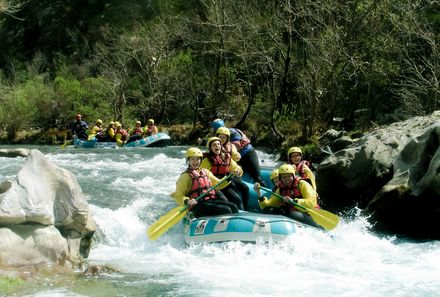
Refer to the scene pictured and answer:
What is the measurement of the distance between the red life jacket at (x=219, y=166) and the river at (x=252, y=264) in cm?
100

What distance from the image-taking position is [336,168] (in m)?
10.2

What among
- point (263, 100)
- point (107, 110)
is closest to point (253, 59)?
point (263, 100)

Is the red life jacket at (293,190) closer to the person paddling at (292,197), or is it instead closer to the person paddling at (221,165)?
the person paddling at (292,197)

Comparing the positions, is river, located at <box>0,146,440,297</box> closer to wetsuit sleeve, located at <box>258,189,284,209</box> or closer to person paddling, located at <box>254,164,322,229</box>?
person paddling, located at <box>254,164,322,229</box>

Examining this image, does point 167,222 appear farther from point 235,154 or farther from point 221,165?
point 235,154

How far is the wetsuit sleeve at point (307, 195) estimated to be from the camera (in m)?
7.84

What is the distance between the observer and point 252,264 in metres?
6.68

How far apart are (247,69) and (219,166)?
14.7 meters

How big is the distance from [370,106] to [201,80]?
9356mm

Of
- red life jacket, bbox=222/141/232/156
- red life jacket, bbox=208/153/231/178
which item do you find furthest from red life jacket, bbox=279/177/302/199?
red life jacket, bbox=222/141/232/156

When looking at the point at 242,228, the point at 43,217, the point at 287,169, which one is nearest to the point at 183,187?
the point at 242,228

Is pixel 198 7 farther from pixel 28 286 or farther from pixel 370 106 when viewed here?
pixel 28 286

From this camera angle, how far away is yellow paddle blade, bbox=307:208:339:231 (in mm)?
7777

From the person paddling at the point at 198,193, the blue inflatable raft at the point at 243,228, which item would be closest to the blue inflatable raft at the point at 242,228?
the blue inflatable raft at the point at 243,228
